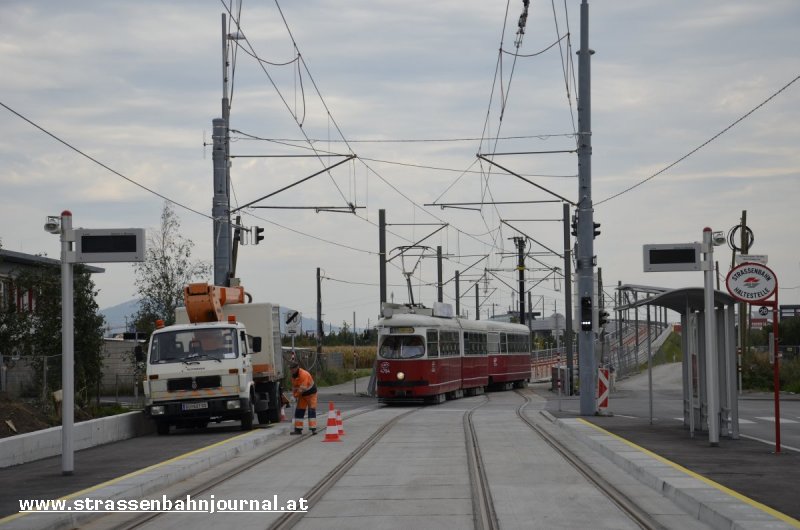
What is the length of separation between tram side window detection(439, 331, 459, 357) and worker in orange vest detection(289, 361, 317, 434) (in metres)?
16.9

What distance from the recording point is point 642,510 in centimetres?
1184

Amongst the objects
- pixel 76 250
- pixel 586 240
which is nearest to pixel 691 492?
pixel 76 250

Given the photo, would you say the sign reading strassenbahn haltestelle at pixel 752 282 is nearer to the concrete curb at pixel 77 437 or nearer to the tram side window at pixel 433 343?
the concrete curb at pixel 77 437

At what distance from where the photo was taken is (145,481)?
→ 14.2 m

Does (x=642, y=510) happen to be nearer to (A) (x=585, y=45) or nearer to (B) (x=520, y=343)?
(A) (x=585, y=45)

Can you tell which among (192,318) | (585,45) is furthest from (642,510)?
(585,45)

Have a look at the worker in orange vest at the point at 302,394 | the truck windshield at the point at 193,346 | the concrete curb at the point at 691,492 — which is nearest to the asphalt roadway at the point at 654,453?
the concrete curb at the point at 691,492

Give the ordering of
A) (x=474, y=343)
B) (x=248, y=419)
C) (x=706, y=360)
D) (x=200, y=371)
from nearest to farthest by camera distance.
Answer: (x=706, y=360) → (x=200, y=371) → (x=248, y=419) → (x=474, y=343)

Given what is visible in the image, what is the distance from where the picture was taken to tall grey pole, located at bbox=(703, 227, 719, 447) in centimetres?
1764

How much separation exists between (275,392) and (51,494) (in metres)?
13.9

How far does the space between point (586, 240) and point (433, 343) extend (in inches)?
491

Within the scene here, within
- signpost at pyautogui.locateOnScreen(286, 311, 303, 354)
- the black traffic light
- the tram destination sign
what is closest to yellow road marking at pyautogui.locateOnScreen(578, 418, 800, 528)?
the tram destination sign

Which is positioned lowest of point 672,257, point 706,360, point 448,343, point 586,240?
point 706,360

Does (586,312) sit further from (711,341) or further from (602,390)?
(711,341)
